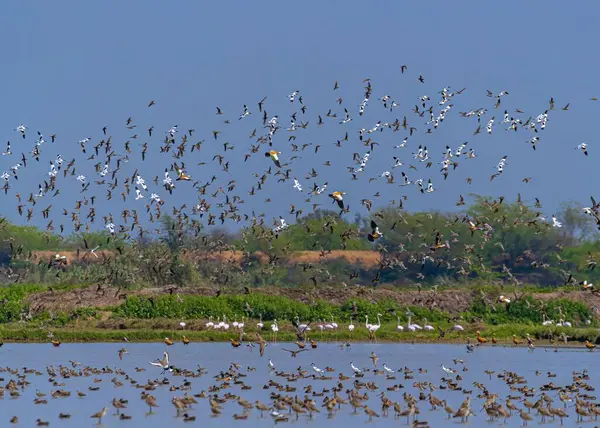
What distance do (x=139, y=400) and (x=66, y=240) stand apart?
76.2 metres

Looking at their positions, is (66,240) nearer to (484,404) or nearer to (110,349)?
(110,349)

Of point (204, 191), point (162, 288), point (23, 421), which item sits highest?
point (204, 191)

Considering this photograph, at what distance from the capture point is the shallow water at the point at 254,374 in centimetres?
2886

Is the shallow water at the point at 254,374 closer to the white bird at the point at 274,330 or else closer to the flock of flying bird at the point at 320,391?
the flock of flying bird at the point at 320,391

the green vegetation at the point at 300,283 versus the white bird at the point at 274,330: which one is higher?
the green vegetation at the point at 300,283

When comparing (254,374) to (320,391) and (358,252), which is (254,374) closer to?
(320,391)

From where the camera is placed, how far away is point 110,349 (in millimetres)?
47438

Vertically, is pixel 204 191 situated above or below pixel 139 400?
above

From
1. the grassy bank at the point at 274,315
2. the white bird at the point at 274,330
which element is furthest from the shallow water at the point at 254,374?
the grassy bank at the point at 274,315

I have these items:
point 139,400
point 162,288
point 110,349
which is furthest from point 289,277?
point 139,400

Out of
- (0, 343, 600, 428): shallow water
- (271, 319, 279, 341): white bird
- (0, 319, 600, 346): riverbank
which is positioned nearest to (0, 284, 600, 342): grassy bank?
(0, 319, 600, 346): riverbank

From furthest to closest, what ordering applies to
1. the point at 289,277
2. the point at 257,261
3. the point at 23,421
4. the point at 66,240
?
the point at 66,240
the point at 257,261
the point at 289,277
the point at 23,421

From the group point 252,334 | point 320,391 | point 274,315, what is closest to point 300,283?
point 274,315

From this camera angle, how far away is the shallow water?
2886 centimetres
